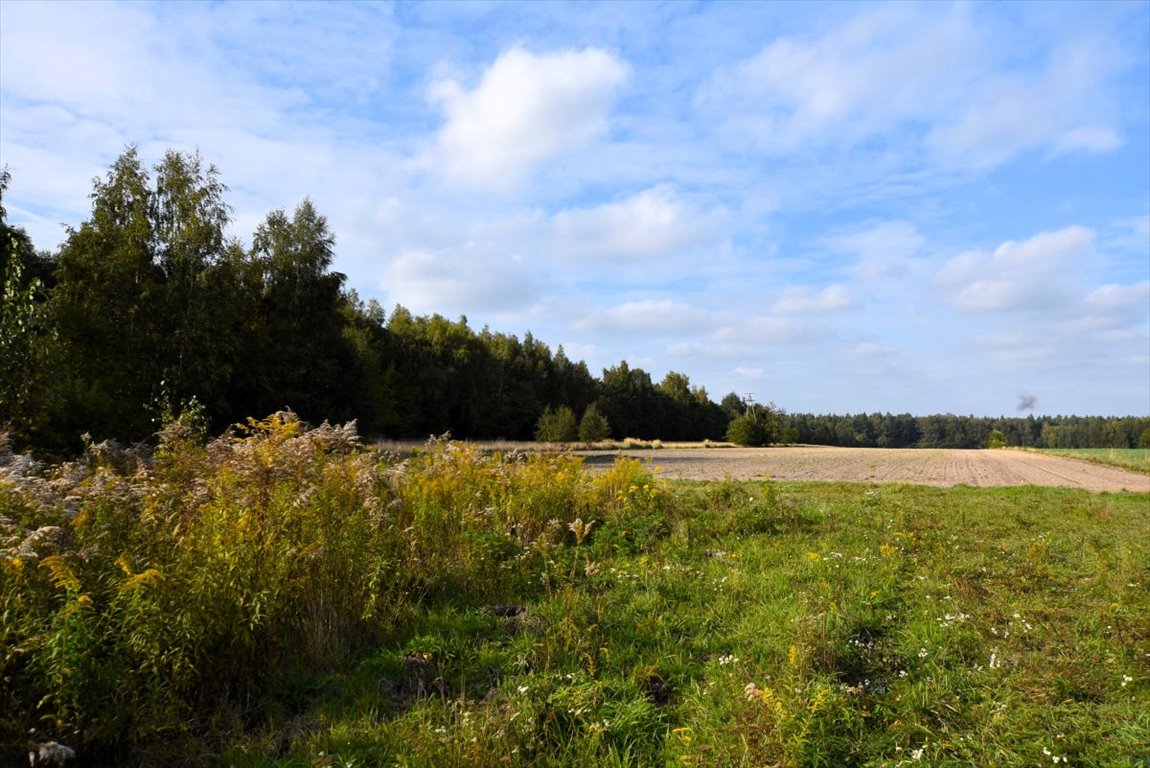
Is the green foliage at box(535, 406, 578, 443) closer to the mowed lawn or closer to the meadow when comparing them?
the mowed lawn

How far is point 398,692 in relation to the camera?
3.99 metres

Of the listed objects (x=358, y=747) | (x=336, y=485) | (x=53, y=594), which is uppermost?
(x=336, y=485)

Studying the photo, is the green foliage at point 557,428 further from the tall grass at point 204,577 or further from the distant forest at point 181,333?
the tall grass at point 204,577

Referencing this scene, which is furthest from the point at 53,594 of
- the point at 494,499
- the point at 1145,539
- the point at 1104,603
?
the point at 1145,539

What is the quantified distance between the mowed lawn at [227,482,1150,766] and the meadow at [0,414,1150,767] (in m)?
0.02

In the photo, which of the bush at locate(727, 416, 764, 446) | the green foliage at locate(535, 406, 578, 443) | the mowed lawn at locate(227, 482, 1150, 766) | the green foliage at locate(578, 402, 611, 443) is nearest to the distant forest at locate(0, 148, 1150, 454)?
the green foliage at locate(535, 406, 578, 443)

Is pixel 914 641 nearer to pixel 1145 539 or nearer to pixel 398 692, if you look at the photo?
pixel 398 692

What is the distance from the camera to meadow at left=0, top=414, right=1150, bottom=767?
3213 mm

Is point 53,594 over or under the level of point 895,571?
over

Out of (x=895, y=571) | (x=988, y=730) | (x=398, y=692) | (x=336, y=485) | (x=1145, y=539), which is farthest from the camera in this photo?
(x=1145, y=539)

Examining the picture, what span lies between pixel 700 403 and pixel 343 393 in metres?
84.9

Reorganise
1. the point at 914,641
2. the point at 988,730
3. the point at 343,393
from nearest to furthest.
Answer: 1. the point at 988,730
2. the point at 914,641
3. the point at 343,393

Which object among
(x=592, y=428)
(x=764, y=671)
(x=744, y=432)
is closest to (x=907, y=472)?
(x=764, y=671)

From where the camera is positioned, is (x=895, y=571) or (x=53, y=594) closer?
(x=53, y=594)
